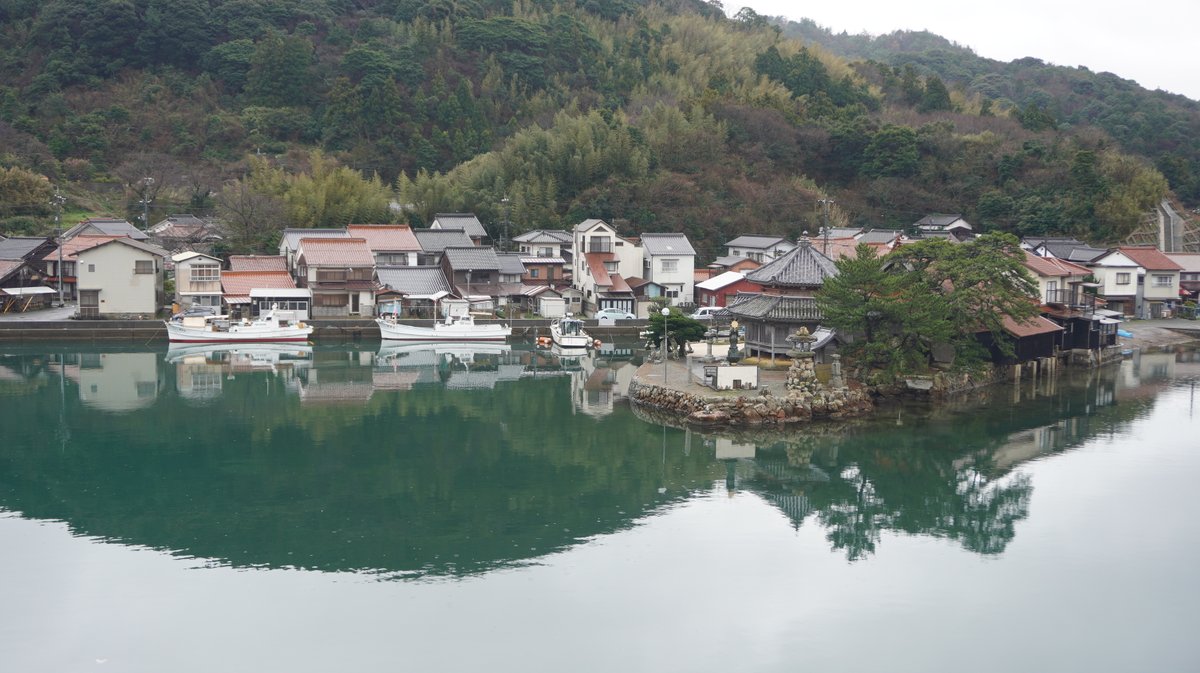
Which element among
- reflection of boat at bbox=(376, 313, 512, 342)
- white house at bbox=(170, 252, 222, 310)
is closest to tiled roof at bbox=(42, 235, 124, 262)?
white house at bbox=(170, 252, 222, 310)

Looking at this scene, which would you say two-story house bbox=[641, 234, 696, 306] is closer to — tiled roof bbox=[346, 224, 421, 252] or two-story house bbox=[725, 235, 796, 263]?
two-story house bbox=[725, 235, 796, 263]

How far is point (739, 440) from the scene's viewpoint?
52.2ft

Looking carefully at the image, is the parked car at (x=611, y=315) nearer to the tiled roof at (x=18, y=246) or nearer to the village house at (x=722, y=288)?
the village house at (x=722, y=288)

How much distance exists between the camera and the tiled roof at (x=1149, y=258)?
2988 centimetres

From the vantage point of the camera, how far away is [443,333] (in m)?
27.4

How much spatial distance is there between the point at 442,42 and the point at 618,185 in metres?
18.2

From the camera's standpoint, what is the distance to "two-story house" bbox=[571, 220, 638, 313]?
29.8m

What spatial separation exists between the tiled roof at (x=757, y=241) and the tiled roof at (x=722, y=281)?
2.06 metres

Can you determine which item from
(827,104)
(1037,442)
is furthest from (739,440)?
(827,104)

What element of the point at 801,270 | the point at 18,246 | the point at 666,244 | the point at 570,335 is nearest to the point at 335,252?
the point at 570,335

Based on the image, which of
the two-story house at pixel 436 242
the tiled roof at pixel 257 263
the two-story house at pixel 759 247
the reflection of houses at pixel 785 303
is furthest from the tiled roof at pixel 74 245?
the two-story house at pixel 759 247

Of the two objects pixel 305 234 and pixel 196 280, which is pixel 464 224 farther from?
pixel 196 280

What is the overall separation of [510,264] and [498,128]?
1711 centimetres

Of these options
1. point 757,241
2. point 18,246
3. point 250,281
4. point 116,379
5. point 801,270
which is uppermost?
point 757,241
